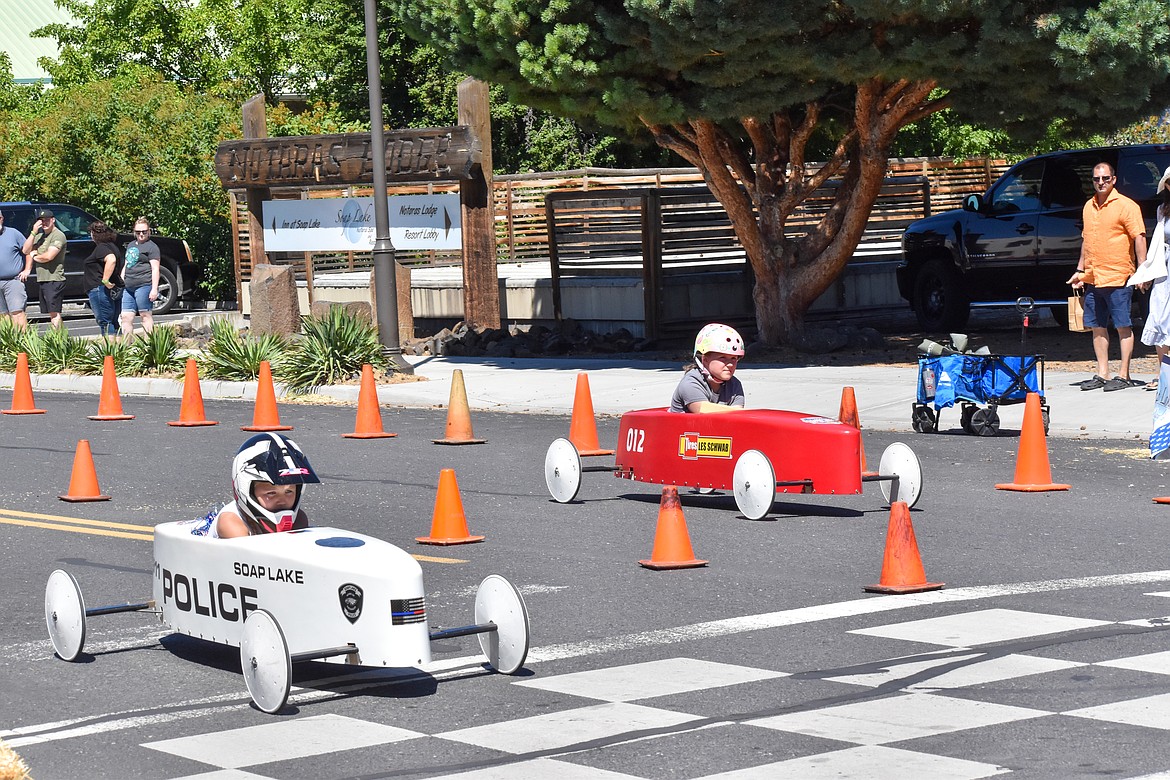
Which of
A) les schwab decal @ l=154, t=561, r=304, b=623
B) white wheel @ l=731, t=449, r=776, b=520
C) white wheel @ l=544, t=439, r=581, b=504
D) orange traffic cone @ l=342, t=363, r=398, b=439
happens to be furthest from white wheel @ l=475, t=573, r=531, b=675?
orange traffic cone @ l=342, t=363, r=398, b=439

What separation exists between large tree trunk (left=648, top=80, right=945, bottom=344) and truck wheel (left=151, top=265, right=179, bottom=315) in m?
13.0

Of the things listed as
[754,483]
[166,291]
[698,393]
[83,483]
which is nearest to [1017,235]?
[698,393]

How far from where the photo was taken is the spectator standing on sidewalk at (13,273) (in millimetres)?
23828

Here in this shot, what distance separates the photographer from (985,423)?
1506 centimetres

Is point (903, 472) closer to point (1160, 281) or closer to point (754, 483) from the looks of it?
point (754, 483)

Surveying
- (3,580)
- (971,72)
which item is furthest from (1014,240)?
(3,580)

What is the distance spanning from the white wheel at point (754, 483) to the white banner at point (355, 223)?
43.8ft

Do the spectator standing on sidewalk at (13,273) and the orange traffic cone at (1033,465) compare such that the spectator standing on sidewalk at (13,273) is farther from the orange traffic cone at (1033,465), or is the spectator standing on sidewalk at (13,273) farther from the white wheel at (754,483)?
the orange traffic cone at (1033,465)

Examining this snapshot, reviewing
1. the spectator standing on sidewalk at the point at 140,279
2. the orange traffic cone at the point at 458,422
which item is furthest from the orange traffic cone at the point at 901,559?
the spectator standing on sidewalk at the point at 140,279

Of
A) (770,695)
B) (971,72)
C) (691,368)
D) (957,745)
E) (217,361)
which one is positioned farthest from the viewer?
(217,361)

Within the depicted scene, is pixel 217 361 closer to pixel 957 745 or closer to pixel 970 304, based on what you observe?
pixel 970 304

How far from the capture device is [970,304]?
2278 centimetres

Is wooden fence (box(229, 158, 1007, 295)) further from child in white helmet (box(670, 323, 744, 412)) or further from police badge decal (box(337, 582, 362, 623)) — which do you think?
police badge decal (box(337, 582, 362, 623))

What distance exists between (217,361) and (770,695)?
15472 mm
